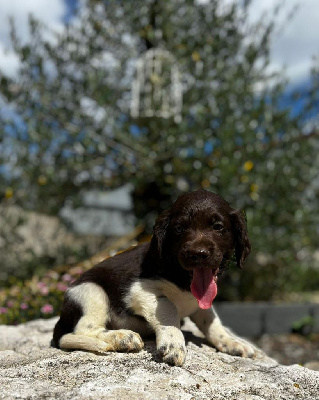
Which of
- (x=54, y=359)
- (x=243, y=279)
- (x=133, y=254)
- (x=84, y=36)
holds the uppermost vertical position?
(x=84, y=36)

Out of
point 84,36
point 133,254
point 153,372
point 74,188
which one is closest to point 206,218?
point 133,254

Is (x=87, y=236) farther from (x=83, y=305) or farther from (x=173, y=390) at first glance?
(x=173, y=390)

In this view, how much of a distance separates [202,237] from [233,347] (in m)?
1.04

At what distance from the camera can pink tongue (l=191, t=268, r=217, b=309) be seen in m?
2.75

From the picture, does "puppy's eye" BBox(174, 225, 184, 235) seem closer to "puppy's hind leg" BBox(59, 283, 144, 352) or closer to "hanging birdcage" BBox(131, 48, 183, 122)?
"puppy's hind leg" BBox(59, 283, 144, 352)

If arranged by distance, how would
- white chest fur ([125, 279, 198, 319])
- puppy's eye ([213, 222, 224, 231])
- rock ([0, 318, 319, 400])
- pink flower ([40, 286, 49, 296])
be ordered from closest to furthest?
1. rock ([0, 318, 319, 400])
2. puppy's eye ([213, 222, 224, 231])
3. white chest fur ([125, 279, 198, 319])
4. pink flower ([40, 286, 49, 296])

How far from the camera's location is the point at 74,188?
25.1ft

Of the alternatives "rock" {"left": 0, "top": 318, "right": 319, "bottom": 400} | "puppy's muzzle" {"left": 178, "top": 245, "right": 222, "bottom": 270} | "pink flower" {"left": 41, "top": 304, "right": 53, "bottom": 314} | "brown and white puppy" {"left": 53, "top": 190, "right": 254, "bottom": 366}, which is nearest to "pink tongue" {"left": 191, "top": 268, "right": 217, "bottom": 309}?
"brown and white puppy" {"left": 53, "top": 190, "right": 254, "bottom": 366}

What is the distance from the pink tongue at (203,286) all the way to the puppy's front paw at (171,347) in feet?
0.80

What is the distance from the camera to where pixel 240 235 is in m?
2.98

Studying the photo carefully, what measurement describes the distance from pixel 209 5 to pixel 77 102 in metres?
2.72

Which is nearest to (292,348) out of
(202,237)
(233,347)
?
(233,347)

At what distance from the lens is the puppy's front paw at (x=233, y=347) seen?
3.25 meters

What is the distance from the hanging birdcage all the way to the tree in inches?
6.3
